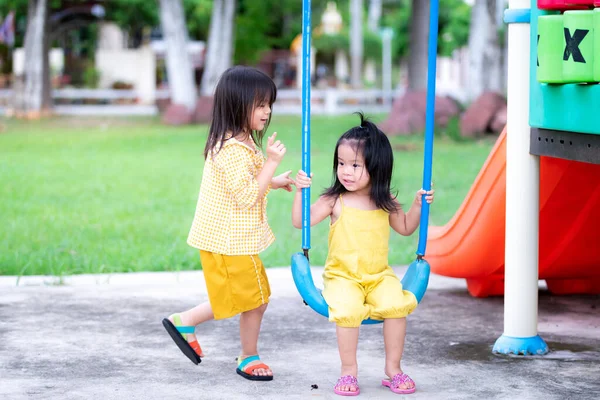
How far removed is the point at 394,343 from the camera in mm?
3723

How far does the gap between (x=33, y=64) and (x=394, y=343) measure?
2199 centimetres

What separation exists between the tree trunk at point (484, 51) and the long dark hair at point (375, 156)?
15.8 metres

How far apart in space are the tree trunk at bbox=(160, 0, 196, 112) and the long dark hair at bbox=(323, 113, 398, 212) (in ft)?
59.6

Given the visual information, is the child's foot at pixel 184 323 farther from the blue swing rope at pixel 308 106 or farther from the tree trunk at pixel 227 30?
the tree trunk at pixel 227 30

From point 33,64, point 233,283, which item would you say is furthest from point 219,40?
point 233,283

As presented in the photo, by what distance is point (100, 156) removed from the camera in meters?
14.7

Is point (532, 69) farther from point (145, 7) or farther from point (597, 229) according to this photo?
point (145, 7)

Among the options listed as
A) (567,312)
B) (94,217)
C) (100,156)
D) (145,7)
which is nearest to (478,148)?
(100,156)

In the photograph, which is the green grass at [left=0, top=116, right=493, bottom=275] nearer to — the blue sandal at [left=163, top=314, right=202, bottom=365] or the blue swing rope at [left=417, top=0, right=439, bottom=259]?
the blue sandal at [left=163, top=314, right=202, bottom=365]

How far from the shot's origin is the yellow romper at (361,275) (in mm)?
3645

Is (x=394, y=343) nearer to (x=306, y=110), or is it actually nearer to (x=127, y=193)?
(x=306, y=110)

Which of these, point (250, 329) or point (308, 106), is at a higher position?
point (308, 106)

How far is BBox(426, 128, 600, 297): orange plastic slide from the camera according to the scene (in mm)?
4699

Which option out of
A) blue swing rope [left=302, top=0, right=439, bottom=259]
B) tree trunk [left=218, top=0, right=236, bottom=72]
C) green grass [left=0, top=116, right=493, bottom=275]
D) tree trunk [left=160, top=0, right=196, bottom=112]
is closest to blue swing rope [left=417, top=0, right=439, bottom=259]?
blue swing rope [left=302, top=0, right=439, bottom=259]
